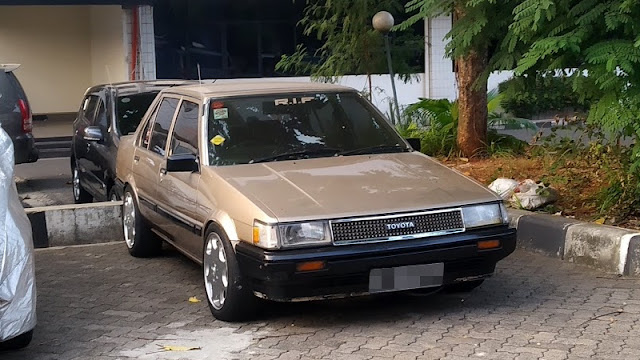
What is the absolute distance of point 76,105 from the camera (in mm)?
22531

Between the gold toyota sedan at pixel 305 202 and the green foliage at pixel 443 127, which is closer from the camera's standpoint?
the gold toyota sedan at pixel 305 202

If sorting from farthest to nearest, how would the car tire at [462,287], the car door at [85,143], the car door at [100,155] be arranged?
the car door at [85,143], the car door at [100,155], the car tire at [462,287]

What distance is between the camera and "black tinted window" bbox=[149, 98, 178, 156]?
746cm

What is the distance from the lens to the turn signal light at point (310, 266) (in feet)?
17.9

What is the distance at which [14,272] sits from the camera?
5.15m

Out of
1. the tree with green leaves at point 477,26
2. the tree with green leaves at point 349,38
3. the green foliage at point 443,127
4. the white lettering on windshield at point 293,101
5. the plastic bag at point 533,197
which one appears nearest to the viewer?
the white lettering on windshield at point 293,101

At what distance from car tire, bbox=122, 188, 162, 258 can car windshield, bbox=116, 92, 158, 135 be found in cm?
167

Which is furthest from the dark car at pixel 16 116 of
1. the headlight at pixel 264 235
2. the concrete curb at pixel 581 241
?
the headlight at pixel 264 235

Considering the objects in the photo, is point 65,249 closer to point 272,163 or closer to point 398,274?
point 272,163

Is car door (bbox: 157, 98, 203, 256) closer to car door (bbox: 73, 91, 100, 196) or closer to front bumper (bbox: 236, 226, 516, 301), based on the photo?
front bumper (bbox: 236, 226, 516, 301)

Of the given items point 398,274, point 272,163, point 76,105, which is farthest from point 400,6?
point 76,105

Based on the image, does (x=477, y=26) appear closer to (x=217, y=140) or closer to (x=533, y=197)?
(x=533, y=197)

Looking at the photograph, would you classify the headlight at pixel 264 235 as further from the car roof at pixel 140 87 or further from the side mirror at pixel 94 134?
the car roof at pixel 140 87

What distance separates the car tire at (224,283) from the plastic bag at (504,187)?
3.55 metres
